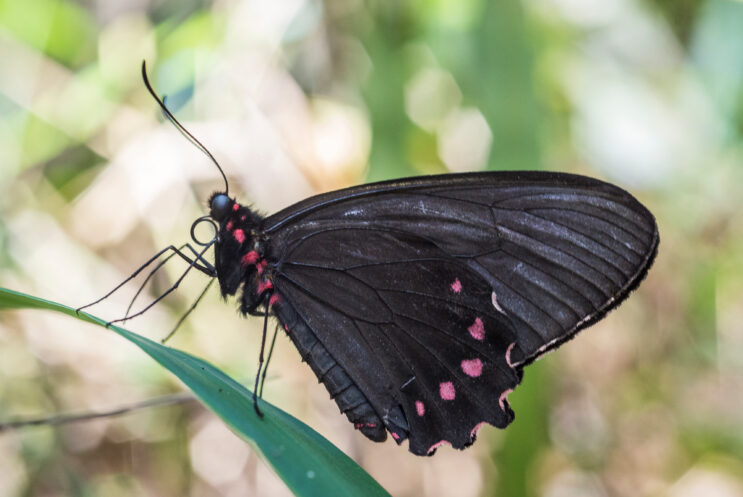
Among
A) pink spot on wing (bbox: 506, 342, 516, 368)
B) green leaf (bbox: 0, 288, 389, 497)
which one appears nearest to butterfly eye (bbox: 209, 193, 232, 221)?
green leaf (bbox: 0, 288, 389, 497)

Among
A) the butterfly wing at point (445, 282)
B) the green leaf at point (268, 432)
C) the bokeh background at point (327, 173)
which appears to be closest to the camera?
the green leaf at point (268, 432)

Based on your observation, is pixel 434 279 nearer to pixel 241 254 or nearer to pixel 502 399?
pixel 502 399

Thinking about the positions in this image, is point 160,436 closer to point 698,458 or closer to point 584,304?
point 584,304

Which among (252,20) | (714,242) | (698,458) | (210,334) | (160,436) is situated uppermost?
(252,20)

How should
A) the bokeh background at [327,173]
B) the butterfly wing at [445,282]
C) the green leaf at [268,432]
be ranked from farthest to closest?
1. the bokeh background at [327,173]
2. the butterfly wing at [445,282]
3. the green leaf at [268,432]

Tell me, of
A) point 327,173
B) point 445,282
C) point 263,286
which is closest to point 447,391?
point 445,282

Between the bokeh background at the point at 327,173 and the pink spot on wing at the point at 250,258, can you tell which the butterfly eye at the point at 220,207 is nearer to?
the pink spot on wing at the point at 250,258

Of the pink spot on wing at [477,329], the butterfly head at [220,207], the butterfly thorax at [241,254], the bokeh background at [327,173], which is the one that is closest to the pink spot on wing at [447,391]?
the pink spot on wing at [477,329]

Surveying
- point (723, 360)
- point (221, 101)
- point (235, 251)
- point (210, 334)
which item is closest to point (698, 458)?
point (723, 360)
